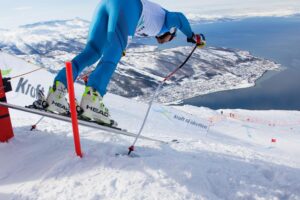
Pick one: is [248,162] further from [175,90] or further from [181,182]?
[175,90]

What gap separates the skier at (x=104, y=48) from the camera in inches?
170

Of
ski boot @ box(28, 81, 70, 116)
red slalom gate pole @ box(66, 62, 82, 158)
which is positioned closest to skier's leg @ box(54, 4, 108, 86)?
ski boot @ box(28, 81, 70, 116)

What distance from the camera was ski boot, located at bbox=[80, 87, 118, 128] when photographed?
428 centimetres

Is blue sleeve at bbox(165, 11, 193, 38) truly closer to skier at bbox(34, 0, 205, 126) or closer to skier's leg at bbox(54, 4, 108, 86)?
skier at bbox(34, 0, 205, 126)

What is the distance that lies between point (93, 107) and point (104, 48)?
37.7 inches

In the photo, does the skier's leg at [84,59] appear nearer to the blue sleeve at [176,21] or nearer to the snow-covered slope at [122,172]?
the snow-covered slope at [122,172]

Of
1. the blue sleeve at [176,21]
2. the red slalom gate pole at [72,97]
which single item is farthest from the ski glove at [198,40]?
the red slalom gate pole at [72,97]

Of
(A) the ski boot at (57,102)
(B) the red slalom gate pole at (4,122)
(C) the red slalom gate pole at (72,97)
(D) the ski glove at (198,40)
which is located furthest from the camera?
(D) the ski glove at (198,40)

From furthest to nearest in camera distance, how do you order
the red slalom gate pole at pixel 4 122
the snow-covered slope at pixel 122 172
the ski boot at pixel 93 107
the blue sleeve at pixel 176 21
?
the blue sleeve at pixel 176 21, the red slalom gate pole at pixel 4 122, the ski boot at pixel 93 107, the snow-covered slope at pixel 122 172

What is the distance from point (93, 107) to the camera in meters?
4.34

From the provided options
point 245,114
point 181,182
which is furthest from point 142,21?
point 245,114

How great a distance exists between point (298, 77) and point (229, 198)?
6235 inches

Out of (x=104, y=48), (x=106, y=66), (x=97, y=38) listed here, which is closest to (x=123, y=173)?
(x=106, y=66)

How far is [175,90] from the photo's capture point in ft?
529
